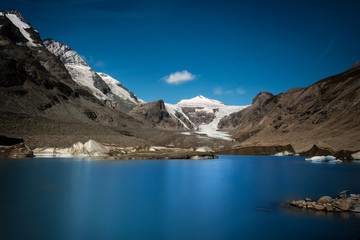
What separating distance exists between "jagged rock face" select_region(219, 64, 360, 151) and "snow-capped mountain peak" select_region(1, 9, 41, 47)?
448ft

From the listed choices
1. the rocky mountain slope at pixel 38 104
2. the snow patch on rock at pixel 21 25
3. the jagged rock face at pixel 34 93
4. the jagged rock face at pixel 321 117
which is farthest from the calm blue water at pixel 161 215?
the snow patch on rock at pixel 21 25

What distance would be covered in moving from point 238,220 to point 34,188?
47.6 ft

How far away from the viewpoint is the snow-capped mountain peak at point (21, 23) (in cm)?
16800

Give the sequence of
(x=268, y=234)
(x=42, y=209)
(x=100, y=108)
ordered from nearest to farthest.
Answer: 1. (x=268, y=234)
2. (x=42, y=209)
3. (x=100, y=108)

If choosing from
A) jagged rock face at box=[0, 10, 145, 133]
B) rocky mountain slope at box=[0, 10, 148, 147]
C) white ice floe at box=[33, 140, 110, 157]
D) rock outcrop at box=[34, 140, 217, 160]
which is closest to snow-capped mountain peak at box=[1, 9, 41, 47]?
jagged rock face at box=[0, 10, 145, 133]

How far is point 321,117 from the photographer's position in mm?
94250

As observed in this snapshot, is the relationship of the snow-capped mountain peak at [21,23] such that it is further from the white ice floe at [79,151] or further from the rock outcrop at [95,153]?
the rock outcrop at [95,153]

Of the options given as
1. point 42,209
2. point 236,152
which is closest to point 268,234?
point 42,209

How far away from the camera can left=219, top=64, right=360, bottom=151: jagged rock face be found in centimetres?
7462

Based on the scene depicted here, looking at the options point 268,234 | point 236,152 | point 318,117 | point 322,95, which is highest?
point 322,95

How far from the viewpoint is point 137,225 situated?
11.9m

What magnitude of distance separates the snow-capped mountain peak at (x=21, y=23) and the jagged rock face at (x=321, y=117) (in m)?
136

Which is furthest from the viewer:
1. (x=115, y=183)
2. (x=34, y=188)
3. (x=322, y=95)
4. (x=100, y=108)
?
(x=100, y=108)

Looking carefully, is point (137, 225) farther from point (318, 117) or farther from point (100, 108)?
point (100, 108)
